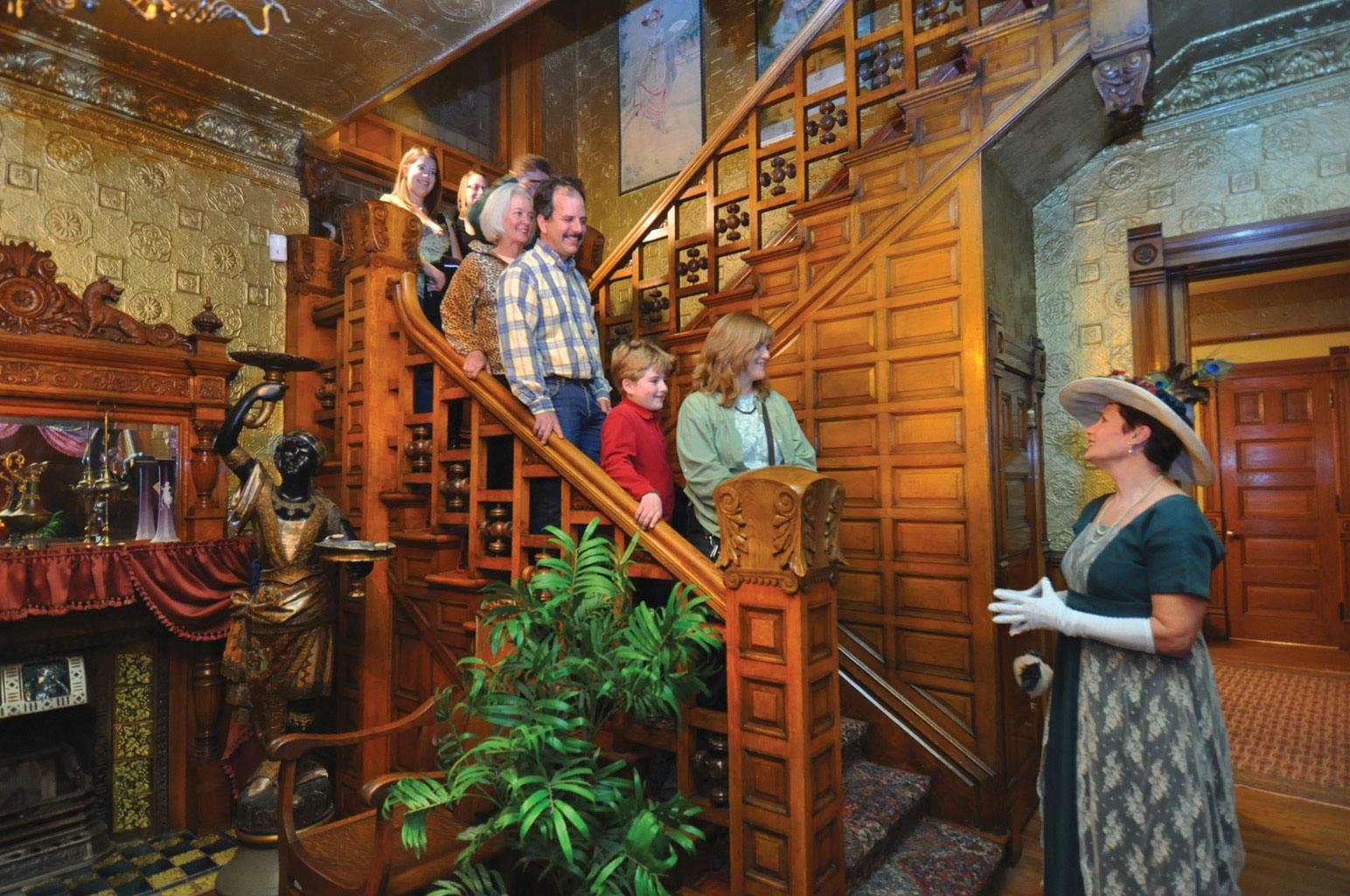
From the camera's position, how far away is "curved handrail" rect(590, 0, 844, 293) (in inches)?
142

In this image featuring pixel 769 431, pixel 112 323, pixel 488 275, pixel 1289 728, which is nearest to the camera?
pixel 769 431

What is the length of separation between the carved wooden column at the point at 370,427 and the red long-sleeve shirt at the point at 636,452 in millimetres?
1453

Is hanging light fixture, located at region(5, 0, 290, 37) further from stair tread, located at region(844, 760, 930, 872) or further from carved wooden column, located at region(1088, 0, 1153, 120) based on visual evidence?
stair tread, located at region(844, 760, 930, 872)

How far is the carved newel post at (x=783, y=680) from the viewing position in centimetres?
185

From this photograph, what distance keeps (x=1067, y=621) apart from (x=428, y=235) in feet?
12.1

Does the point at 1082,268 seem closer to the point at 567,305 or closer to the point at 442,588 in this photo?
the point at 567,305

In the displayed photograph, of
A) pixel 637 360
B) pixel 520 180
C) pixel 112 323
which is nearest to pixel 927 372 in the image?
pixel 637 360

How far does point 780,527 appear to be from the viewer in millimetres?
1881

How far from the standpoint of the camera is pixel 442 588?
10.1 feet

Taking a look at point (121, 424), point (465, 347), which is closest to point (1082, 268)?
point (465, 347)

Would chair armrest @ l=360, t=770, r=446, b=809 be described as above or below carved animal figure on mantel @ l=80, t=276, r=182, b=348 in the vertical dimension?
below

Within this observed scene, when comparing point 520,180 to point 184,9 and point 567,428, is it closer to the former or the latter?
point 567,428

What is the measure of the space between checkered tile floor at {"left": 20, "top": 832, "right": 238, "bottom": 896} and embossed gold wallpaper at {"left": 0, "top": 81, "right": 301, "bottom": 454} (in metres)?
2.13

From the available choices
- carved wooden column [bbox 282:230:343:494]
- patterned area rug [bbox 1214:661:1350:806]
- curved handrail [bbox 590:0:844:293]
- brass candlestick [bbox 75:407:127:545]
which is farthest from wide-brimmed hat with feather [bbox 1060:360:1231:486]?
brass candlestick [bbox 75:407:127:545]
